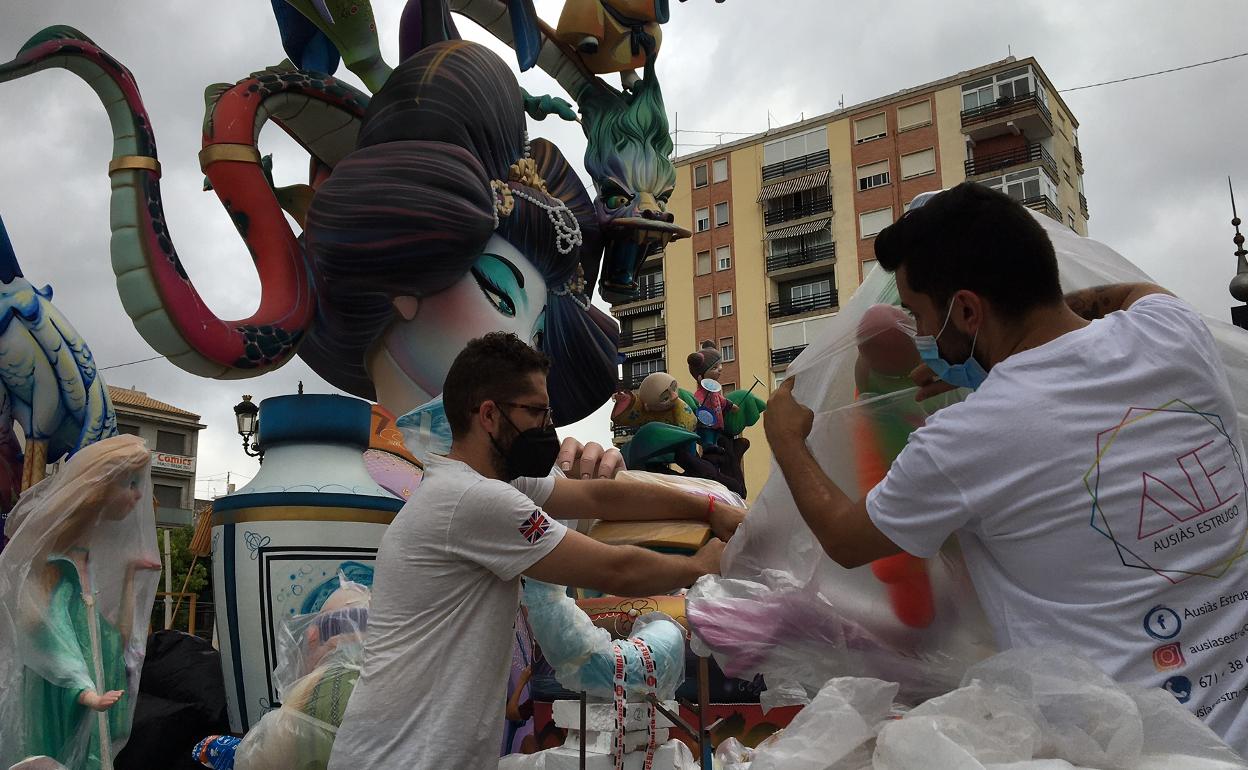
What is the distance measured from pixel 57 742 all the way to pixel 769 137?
27760 millimetres

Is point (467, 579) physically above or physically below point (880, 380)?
below

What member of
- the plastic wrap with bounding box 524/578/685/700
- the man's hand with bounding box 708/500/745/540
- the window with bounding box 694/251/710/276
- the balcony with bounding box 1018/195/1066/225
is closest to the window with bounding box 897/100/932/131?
the balcony with bounding box 1018/195/1066/225

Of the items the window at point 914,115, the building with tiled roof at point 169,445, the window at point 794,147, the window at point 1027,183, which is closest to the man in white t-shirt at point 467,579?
the window at point 1027,183

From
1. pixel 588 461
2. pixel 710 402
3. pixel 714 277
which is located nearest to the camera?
pixel 588 461

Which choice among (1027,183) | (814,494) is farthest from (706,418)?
(1027,183)

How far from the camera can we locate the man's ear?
14.5 ft

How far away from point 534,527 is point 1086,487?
102 centimetres

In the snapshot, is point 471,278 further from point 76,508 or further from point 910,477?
point 910,477

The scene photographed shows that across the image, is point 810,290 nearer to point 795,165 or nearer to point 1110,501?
point 795,165

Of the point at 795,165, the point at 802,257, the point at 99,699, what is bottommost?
the point at 99,699

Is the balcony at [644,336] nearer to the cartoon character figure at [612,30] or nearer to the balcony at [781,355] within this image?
the balcony at [781,355]

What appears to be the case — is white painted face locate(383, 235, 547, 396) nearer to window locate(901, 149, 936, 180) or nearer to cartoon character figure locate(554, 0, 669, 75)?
cartoon character figure locate(554, 0, 669, 75)

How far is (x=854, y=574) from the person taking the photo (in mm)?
2014

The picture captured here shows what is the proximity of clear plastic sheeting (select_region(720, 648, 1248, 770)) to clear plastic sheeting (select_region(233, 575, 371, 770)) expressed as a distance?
1447 millimetres
